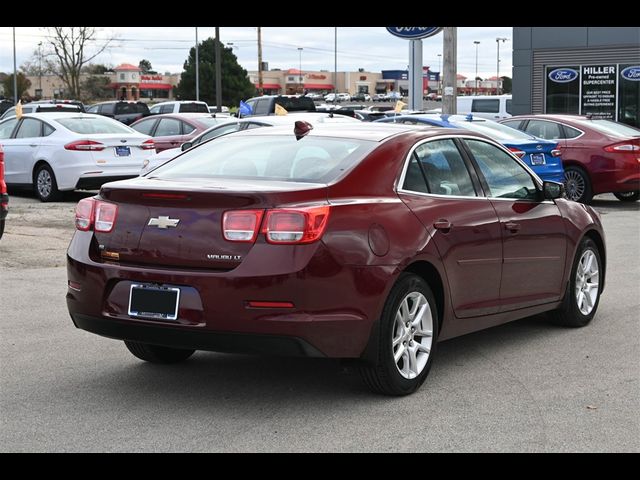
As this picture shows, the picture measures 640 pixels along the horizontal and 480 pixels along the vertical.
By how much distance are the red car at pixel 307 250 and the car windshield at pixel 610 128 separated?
1169 centimetres

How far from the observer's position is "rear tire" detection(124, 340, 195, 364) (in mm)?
6402

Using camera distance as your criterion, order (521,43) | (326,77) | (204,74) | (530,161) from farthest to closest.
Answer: (326,77) → (204,74) → (521,43) → (530,161)

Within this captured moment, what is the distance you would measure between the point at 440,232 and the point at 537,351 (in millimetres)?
1472

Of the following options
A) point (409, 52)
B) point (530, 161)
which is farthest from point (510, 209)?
point (409, 52)

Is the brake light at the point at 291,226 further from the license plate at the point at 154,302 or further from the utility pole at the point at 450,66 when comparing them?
the utility pole at the point at 450,66

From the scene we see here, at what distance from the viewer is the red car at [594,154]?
17.3 meters

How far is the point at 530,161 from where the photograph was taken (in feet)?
52.2

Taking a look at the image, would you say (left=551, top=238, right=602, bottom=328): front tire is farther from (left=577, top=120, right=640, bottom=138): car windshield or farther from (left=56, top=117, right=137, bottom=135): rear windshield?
(left=56, top=117, right=137, bottom=135): rear windshield

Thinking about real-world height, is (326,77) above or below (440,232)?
above

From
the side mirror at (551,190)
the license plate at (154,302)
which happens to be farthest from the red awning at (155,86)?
the license plate at (154,302)

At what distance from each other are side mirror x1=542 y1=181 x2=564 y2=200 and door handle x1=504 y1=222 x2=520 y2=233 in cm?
53

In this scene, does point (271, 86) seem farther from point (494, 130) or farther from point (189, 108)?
point (494, 130)
